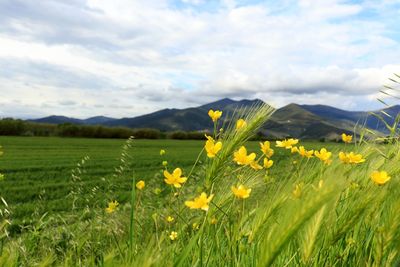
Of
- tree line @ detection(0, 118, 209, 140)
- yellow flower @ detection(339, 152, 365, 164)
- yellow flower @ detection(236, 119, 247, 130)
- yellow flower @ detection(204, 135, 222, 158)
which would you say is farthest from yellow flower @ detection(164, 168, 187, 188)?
tree line @ detection(0, 118, 209, 140)

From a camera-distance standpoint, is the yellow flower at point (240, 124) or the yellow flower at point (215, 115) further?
the yellow flower at point (215, 115)

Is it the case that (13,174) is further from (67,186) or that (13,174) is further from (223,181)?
(223,181)

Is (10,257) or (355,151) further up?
(355,151)

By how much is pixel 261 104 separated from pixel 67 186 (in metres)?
12.4

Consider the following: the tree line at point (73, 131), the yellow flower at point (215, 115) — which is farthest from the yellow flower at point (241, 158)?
the tree line at point (73, 131)

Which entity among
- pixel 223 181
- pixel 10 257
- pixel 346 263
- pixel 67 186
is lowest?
pixel 67 186

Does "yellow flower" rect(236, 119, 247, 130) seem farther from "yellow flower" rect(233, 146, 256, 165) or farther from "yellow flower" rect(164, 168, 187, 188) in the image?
"yellow flower" rect(164, 168, 187, 188)

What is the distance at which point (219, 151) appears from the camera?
1585 millimetres

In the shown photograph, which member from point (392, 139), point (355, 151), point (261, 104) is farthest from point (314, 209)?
point (392, 139)

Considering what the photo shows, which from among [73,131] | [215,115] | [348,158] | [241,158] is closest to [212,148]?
[241,158]

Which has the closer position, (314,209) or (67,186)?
(314,209)

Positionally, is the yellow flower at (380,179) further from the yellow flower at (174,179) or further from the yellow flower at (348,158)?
the yellow flower at (174,179)

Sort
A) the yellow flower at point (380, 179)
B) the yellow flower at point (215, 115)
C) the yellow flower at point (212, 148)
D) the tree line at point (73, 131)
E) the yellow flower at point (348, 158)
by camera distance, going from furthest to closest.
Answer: the tree line at point (73, 131)
the yellow flower at point (215, 115)
the yellow flower at point (348, 158)
the yellow flower at point (212, 148)
the yellow flower at point (380, 179)

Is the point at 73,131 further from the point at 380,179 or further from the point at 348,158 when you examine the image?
the point at 380,179
